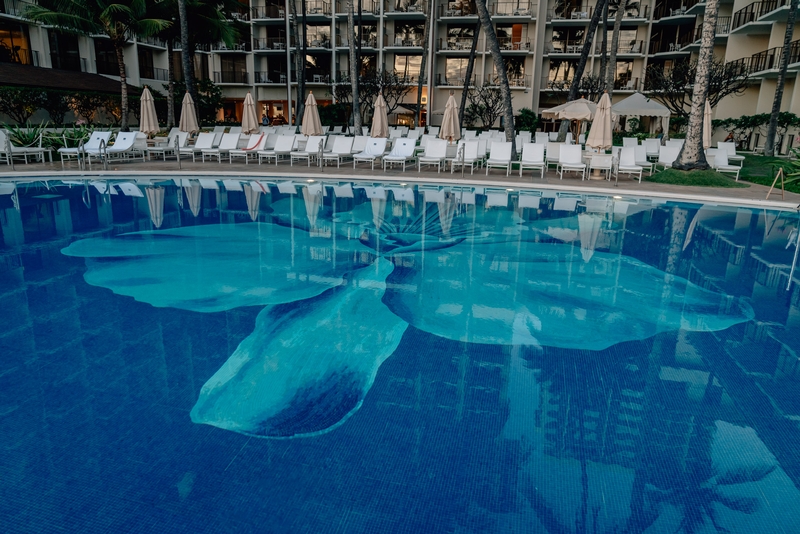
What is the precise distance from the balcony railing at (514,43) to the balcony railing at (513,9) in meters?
1.49

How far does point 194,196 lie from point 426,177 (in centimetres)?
556

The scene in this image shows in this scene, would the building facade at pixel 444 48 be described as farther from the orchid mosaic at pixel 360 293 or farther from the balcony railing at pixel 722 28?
the orchid mosaic at pixel 360 293

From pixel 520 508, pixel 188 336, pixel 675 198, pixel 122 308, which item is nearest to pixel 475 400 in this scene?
pixel 520 508

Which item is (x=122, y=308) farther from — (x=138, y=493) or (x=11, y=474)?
(x=138, y=493)

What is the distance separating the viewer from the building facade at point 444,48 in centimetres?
3416

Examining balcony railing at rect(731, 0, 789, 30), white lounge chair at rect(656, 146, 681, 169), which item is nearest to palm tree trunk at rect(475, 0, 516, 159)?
white lounge chair at rect(656, 146, 681, 169)

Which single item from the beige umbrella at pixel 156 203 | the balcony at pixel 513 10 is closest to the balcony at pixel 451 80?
the balcony at pixel 513 10

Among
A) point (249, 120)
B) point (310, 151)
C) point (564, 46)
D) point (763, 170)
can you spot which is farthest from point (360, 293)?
point (564, 46)

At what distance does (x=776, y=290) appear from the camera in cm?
633

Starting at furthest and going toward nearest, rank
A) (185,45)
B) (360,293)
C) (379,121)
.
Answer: (185,45) < (379,121) < (360,293)

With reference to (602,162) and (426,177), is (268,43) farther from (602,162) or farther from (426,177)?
(602,162)

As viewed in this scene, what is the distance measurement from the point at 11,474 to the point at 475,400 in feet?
8.74

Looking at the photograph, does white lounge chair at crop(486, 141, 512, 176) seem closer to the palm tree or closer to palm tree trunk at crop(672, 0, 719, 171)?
palm tree trunk at crop(672, 0, 719, 171)

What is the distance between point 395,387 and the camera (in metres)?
3.96
